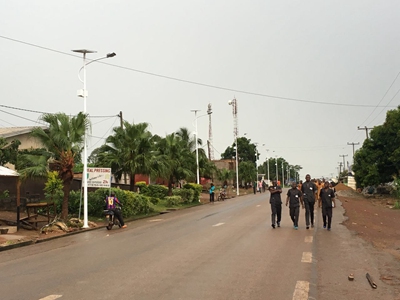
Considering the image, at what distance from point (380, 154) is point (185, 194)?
70.3ft

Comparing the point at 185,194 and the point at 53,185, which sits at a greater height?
the point at 53,185

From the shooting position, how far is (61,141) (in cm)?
1947

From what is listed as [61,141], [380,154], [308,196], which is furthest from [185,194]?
[308,196]

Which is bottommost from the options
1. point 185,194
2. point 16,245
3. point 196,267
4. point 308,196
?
point 16,245

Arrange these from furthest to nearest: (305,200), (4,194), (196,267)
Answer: (4,194)
(305,200)
(196,267)

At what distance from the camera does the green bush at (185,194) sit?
38500 mm

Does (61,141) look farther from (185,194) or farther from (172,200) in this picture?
(185,194)

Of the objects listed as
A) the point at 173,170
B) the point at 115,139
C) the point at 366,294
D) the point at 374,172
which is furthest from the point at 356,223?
the point at 374,172

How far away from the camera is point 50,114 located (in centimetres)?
1970

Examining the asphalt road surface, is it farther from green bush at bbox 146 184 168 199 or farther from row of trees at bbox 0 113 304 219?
green bush at bbox 146 184 168 199

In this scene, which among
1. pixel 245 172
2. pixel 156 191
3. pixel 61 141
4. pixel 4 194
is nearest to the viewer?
pixel 61 141

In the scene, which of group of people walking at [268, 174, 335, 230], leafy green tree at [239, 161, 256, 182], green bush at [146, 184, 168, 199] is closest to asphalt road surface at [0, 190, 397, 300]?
group of people walking at [268, 174, 335, 230]

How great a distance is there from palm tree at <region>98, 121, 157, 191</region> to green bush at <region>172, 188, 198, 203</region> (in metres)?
7.99

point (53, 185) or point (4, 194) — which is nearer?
point (53, 185)
